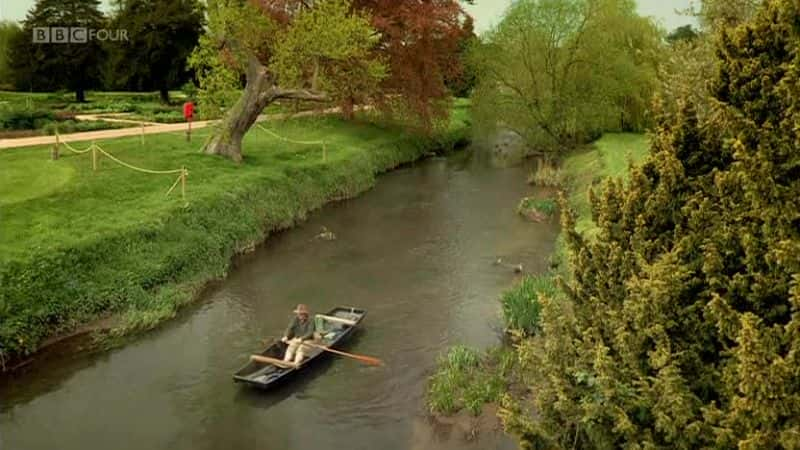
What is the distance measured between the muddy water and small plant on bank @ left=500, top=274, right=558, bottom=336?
88cm

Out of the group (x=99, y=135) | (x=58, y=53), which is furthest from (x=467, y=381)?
(x=58, y=53)

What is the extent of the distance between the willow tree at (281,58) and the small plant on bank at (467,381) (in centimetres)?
1581

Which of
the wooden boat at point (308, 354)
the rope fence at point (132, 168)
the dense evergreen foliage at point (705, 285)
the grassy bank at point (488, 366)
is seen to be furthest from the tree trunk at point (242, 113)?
the dense evergreen foliage at point (705, 285)

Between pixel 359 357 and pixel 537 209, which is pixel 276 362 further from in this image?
pixel 537 209

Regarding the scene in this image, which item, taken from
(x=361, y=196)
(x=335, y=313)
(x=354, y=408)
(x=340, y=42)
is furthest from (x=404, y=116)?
(x=354, y=408)

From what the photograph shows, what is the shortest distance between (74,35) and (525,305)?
1883 inches

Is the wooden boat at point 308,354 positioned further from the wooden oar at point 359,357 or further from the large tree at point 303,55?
the large tree at point 303,55

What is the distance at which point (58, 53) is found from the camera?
52.7m

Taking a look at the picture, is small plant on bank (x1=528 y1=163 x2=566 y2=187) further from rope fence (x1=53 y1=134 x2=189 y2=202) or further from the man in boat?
the man in boat

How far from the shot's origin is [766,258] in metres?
6.34

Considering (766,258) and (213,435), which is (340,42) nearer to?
(213,435)

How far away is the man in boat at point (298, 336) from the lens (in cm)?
1492

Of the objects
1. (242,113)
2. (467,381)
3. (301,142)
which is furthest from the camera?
(301,142)

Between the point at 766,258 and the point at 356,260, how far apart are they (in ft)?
57.6
